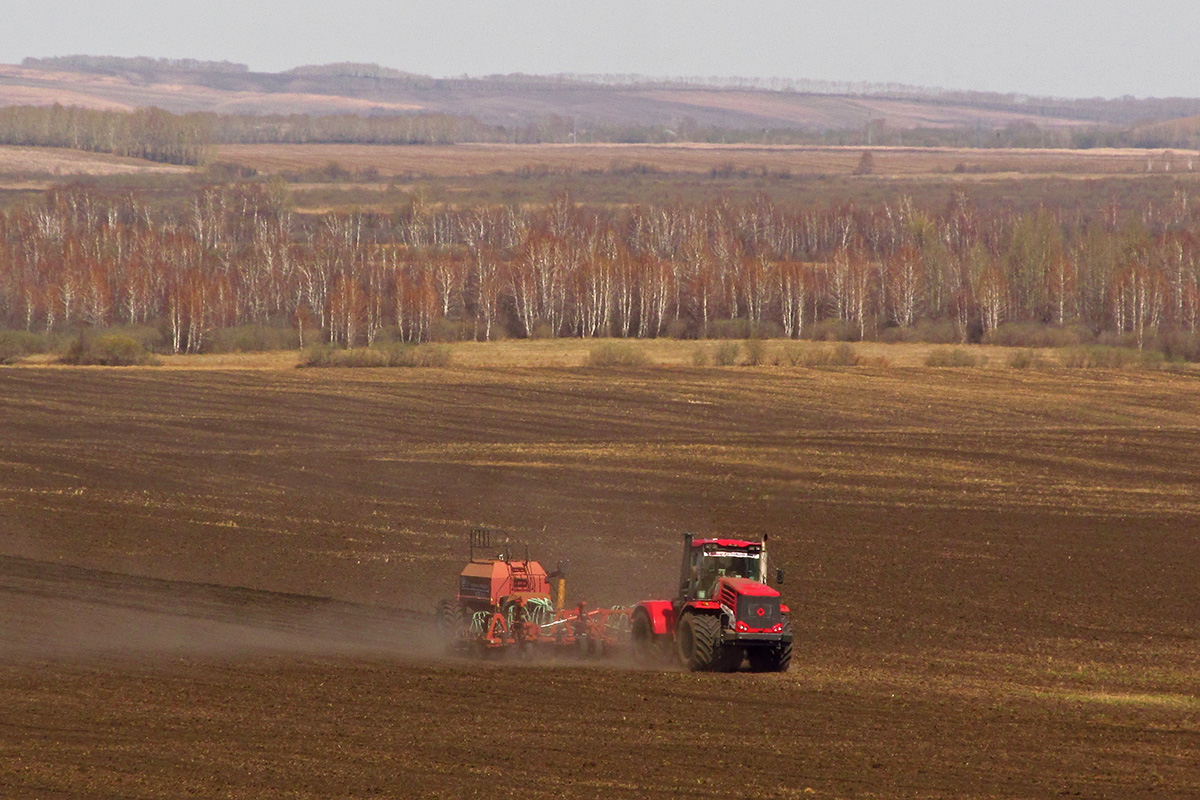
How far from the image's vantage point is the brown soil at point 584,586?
13.8 meters

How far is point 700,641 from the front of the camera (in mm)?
18125

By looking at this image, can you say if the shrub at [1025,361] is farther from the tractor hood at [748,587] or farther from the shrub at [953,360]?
the tractor hood at [748,587]

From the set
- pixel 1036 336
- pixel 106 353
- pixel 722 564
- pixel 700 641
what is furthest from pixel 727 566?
pixel 1036 336

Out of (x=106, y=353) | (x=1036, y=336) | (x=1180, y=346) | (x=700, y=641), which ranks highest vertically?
(x=700, y=641)

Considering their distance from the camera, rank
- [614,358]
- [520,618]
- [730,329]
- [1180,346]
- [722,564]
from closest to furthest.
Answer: [722,564]
[520,618]
[614,358]
[1180,346]
[730,329]

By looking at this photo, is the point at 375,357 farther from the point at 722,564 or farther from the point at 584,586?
the point at 722,564

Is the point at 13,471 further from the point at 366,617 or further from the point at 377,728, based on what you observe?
the point at 377,728

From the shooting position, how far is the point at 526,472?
125ft

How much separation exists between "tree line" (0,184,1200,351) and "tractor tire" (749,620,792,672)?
64.4 m

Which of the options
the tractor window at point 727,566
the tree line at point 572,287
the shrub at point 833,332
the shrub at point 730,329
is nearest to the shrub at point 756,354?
the shrub at point 730,329

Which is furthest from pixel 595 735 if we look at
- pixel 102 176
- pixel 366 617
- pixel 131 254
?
pixel 102 176

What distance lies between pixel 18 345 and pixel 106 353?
487 centimetres

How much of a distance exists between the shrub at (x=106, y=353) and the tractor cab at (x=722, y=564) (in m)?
55.4

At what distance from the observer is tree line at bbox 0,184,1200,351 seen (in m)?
83.6
